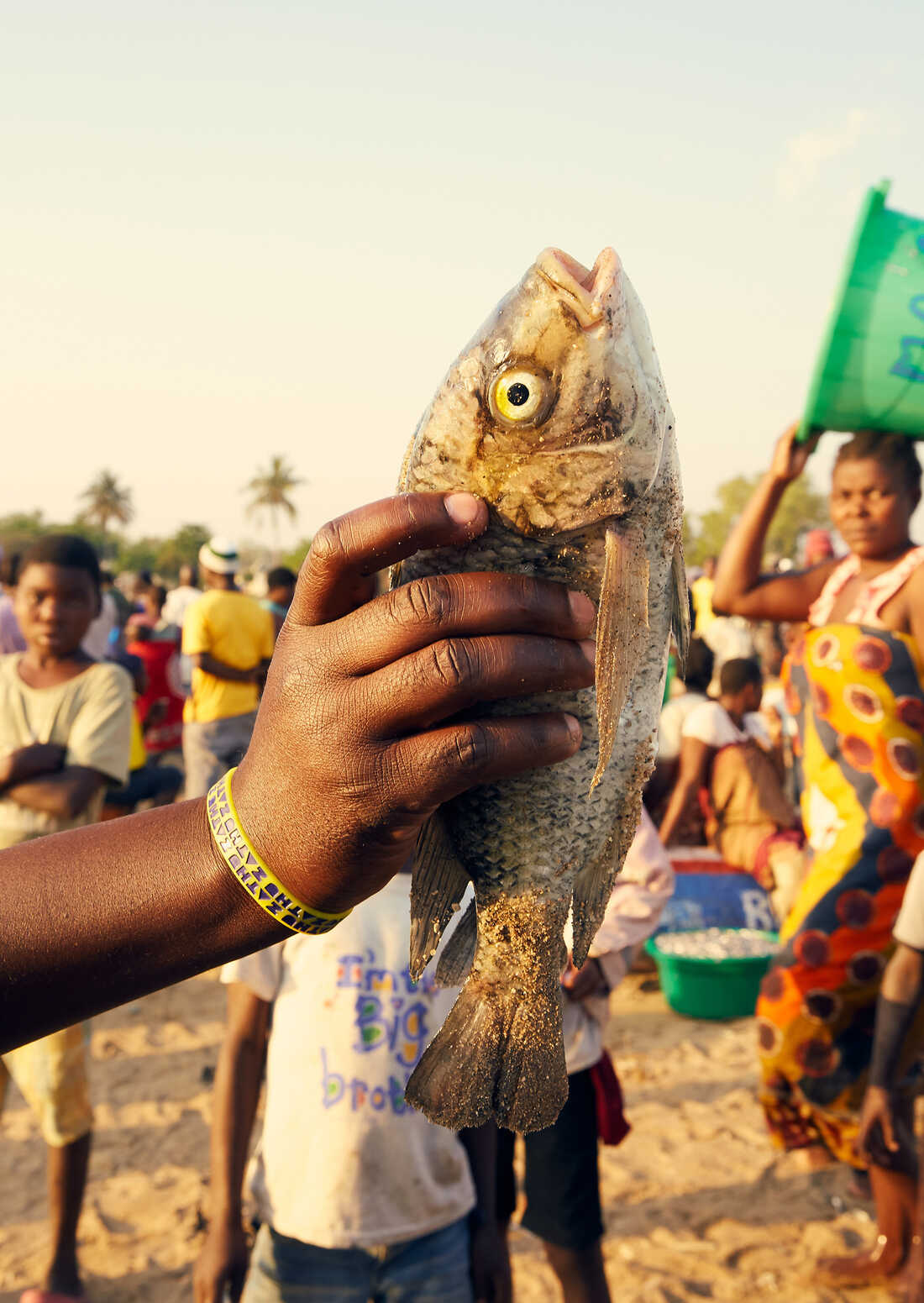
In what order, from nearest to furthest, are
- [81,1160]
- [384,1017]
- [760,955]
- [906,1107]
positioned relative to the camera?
[384,1017] → [906,1107] → [81,1160] → [760,955]

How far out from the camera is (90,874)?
1.33m

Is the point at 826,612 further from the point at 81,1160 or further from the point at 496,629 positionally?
the point at 81,1160

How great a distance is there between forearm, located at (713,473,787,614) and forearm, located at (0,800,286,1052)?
3.38 metres

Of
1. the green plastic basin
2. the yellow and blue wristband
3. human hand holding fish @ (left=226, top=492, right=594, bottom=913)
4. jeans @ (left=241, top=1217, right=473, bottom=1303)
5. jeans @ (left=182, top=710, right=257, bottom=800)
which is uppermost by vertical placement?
human hand holding fish @ (left=226, top=492, right=594, bottom=913)

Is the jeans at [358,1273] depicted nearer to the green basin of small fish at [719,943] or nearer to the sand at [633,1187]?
the sand at [633,1187]

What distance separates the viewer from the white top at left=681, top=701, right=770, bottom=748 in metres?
7.11

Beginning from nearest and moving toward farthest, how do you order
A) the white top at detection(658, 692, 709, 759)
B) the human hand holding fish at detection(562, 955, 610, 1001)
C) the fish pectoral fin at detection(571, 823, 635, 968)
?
1. the fish pectoral fin at detection(571, 823, 635, 968)
2. the human hand holding fish at detection(562, 955, 610, 1001)
3. the white top at detection(658, 692, 709, 759)

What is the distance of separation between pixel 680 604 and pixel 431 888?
2.13ft

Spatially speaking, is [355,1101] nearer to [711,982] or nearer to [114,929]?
[114,929]

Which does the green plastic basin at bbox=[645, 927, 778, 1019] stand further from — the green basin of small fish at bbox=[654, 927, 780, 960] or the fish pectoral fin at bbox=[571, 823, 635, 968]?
the fish pectoral fin at bbox=[571, 823, 635, 968]

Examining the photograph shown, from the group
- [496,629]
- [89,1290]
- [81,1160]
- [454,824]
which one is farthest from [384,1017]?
[89,1290]

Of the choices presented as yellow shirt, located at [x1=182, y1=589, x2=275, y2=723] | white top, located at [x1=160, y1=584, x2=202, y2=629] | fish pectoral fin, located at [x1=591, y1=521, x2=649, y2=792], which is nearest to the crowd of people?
fish pectoral fin, located at [x1=591, y1=521, x2=649, y2=792]

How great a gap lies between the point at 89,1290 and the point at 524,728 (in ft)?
13.9

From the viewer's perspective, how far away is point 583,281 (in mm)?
1453
